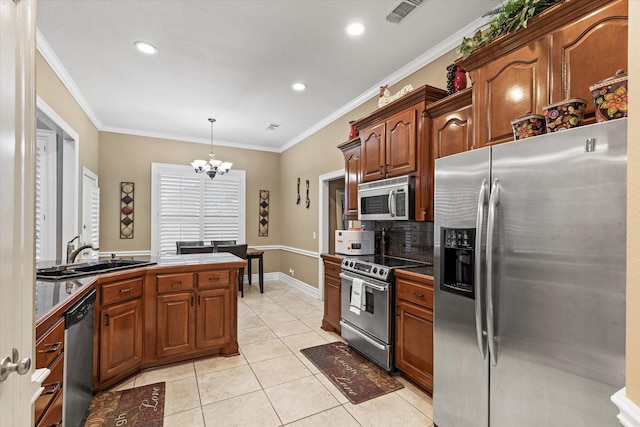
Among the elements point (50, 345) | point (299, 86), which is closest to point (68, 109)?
point (299, 86)

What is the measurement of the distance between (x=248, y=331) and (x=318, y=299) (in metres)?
1.64

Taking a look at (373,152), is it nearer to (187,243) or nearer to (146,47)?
(146,47)

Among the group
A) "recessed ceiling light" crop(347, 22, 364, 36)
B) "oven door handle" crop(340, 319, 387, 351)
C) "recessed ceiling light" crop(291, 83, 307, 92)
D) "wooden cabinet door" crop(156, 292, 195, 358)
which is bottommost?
"oven door handle" crop(340, 319, 387, 351)

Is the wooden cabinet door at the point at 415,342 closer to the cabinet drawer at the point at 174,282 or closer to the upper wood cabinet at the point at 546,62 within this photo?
the upper wood cabinet at the point at 546,62

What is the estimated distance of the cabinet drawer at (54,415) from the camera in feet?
4.52

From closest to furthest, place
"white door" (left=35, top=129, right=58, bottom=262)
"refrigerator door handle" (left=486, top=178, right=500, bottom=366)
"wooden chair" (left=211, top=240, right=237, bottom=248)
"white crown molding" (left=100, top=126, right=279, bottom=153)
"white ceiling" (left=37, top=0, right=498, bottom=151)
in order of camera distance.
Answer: "refrigerator door handle" (left=486, top=178, right=500, bottom=366) < "white ceiling" (left=37, top=0, right=498, bottom=151) < "white door" (left=35, top=129, right=58, bottom=262) < "white crown molding" (left=100, top=126, right=279, bottom=153) < "wooden chair" (left=211, top=240, right=237, bottom=248)

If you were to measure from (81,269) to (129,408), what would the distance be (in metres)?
1.19

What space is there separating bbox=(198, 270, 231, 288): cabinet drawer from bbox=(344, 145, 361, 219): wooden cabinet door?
1.62m

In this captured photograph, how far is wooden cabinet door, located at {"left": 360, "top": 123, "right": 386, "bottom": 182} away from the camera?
323 centimetres

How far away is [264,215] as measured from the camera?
Answer: 670cm

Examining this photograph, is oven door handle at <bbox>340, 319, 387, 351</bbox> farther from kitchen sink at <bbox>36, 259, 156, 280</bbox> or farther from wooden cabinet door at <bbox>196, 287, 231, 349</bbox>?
kitchen sink at <bbox>36, 259, 156, 280</bbox>

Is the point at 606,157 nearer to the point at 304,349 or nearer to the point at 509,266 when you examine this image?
the point at 509,266

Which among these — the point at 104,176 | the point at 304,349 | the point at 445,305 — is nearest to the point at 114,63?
the point at 104,176

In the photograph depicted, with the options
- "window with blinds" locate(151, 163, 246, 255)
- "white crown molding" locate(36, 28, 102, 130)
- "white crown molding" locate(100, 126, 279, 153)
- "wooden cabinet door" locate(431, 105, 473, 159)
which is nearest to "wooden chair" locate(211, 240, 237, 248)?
"window with blinds" locate(151, 163, 246, 255)
